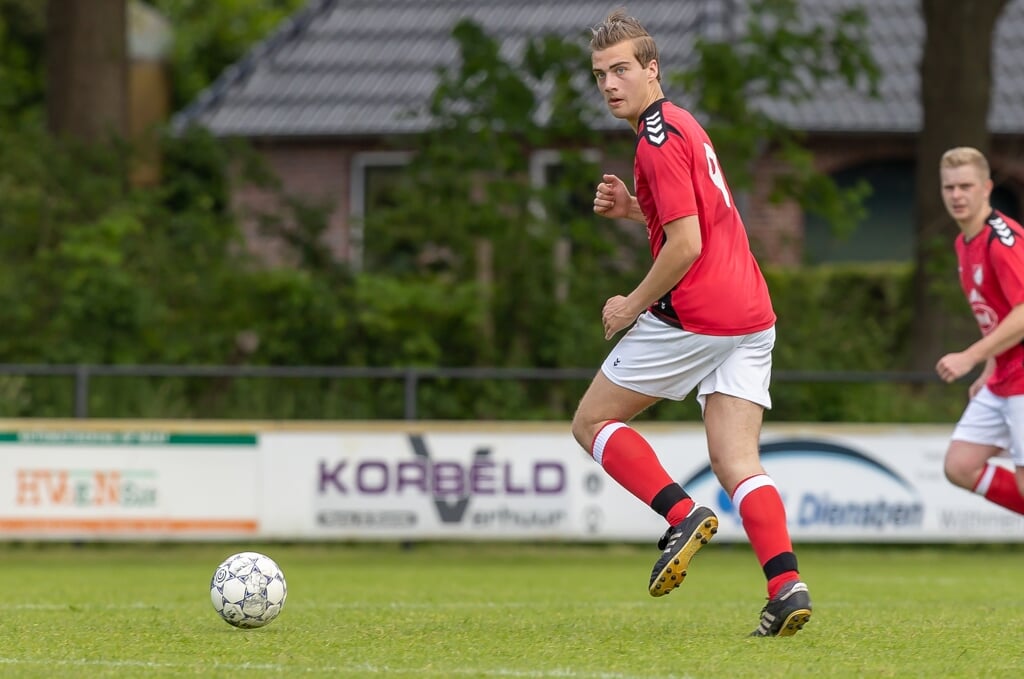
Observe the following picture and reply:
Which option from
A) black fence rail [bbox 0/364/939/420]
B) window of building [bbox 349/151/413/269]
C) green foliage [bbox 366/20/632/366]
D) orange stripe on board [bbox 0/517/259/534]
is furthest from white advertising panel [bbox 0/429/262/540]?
window of building [bbox 349/151/413/269]

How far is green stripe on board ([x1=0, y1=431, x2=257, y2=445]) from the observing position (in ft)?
43.5

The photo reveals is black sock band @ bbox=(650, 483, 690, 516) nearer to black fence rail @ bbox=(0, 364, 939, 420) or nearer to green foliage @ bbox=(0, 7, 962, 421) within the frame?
black fence rail @ bbox=(0, 364, 939, 420)

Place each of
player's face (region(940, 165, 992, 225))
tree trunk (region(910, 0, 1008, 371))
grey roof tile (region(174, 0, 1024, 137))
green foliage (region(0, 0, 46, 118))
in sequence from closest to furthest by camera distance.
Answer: player's face (region(940, 165, 992, 225)) < tree trunk (region(910, 0, 1008, 371)) < grey roof tile (region(174, 0, 1024, 137)) < green foliage (region(0, 0, 46, 118))

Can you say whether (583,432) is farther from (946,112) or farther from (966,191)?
(946,112)

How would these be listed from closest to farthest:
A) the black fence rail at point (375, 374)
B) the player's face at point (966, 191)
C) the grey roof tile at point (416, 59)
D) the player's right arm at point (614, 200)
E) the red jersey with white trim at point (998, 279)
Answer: the player's right arm at point (614, 200)
the red jersey with white trim at point (998, 279)
the player's face at point (966, 191)
the black fence rail at point (375, 374)
the grey roof tile at point (416, 59)

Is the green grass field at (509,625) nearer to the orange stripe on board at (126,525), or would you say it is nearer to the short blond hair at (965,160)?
the orange stripe on board at (126,525)

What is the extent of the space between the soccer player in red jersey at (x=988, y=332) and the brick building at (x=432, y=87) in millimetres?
12931

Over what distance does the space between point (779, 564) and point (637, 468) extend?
0.63m

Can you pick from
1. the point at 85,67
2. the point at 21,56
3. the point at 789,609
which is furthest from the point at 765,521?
the point at 21,56

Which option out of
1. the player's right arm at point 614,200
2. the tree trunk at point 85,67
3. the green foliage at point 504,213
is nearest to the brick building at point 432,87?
the tree trunk at point 85,67

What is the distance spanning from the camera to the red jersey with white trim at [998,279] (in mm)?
8156

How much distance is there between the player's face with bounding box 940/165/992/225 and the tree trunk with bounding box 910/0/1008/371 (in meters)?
7.70

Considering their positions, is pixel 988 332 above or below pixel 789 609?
above

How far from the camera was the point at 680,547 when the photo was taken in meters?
5.82
